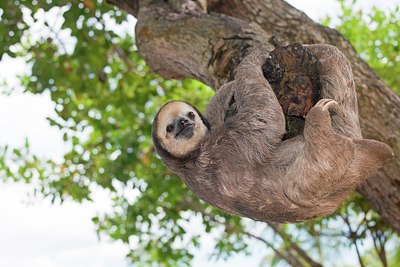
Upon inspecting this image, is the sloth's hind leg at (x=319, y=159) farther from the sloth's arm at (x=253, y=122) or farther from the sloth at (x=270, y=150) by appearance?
the sloth's arm at (x=253, y=122)

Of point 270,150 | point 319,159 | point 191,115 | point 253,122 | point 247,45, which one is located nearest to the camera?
point 319,159

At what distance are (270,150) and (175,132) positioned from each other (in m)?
0.73

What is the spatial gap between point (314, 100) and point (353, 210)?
5.53 m

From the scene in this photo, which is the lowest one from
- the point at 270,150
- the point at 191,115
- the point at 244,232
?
the point at 244,232

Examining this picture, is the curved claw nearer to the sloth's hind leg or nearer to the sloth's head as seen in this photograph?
the sloth's hind leg

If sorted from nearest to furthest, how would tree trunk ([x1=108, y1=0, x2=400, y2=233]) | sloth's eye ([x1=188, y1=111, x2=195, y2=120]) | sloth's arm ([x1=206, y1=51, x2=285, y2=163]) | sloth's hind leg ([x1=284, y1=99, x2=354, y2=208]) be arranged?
sloth's hind leg ([x1=284, y1=99, x2=354, y2=208]), sloth's arm ([x1=206, y1=51, x2=285, y2=163]), sloth's eye ([x1=188, y1=111, x2=195, y2=120]), tree trunk ([x1=108, y1=0, x2=400, y2=233])

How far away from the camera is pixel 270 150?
429cm

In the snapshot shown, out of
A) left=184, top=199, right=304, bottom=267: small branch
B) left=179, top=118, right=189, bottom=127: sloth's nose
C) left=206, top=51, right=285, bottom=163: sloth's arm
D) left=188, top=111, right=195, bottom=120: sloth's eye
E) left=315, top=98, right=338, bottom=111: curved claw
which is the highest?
left=315, top=98, right=338, bottom=111: curved claw

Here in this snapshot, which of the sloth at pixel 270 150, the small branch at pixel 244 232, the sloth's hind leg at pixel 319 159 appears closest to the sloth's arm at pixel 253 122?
the sloth at pixel 270 150

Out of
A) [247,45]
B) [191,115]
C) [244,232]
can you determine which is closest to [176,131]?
[191,115]

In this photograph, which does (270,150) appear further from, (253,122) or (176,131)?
(176,131)

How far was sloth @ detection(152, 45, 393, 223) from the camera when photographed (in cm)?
397

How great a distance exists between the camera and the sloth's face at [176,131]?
4566 mm

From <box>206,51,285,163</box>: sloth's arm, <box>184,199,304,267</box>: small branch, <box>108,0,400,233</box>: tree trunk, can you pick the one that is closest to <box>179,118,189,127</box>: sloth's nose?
<box>206,51,285,163</box>: sloth's arm
